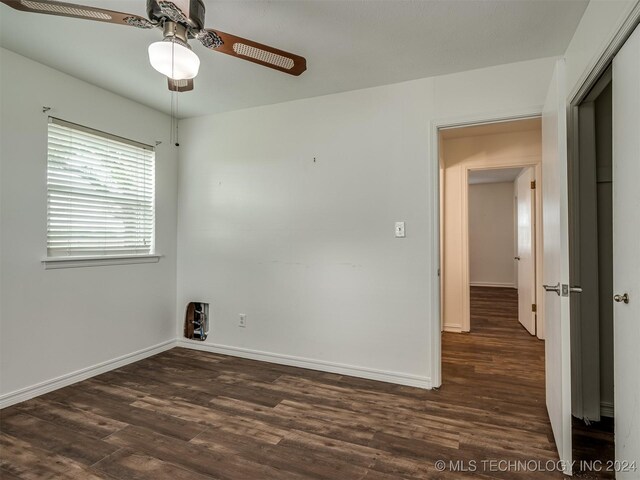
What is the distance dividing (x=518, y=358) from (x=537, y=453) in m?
1.64

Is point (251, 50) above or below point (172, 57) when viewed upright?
above

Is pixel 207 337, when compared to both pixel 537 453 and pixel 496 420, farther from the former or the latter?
pixel 537 453

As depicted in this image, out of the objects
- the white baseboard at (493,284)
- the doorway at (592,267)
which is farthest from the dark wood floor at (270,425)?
the white baseboard at (493,284)

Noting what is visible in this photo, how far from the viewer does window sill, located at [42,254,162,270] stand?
8.40ft

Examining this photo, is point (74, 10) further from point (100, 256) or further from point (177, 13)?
point (100, 256)

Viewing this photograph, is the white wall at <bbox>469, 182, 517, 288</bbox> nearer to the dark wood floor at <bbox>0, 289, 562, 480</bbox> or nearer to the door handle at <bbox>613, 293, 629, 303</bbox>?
the dark wood floor at <bbox>0, 289, 562, 480</bbox>

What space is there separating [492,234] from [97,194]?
7670mm

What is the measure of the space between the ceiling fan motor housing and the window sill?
1982 mm

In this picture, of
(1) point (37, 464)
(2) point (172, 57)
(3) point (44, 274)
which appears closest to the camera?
(2) point (172, 57)

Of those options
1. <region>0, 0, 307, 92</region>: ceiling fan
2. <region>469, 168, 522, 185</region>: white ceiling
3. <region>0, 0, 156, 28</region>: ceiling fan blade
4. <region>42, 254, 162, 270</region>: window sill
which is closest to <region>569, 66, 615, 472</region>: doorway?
<region>0, 0, 307, 92</region>: ceiling fan

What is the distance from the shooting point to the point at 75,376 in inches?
106

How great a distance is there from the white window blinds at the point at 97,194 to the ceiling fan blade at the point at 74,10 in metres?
1.41

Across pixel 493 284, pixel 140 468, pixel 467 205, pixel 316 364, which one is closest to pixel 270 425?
pixel 140 468

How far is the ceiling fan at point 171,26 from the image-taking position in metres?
1.39
